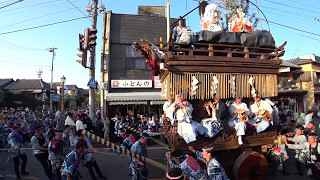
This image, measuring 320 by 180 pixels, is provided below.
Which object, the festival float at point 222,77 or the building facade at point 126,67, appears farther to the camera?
the building facade at point 126,67

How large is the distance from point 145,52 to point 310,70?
25.1 meters

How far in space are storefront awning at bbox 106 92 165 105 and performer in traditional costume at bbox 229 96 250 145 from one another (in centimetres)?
914

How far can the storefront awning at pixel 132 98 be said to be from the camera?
13539mm

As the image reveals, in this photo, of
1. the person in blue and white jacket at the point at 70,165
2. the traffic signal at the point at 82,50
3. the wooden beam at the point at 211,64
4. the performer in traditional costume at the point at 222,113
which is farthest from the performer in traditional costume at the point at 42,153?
the traffic signal at the point at 82,50

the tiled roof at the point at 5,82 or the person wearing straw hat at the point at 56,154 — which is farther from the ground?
the tiled roof at the point at 5,82

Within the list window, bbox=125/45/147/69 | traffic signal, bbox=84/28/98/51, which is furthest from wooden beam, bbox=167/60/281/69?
window, bbox=125/45/147/69

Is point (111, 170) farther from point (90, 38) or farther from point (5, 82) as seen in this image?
point (5, 82)

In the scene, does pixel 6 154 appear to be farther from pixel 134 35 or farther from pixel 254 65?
pixel 254 65

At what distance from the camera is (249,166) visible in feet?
15.7

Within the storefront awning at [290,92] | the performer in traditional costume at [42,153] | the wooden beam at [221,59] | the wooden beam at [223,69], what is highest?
the wooden beam at [221,59]

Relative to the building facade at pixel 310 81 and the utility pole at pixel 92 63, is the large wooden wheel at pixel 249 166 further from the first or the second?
the building facade at pixel 310 81

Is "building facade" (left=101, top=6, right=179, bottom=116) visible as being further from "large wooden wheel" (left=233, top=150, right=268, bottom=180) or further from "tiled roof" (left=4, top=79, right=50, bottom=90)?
"tiled roof" (left=4, top=79, right=50, bottom=90)

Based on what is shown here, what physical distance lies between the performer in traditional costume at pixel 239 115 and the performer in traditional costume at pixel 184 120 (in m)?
0.89

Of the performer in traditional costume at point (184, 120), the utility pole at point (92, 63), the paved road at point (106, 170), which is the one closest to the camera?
the performer in traditional costume at point (184, 120)
